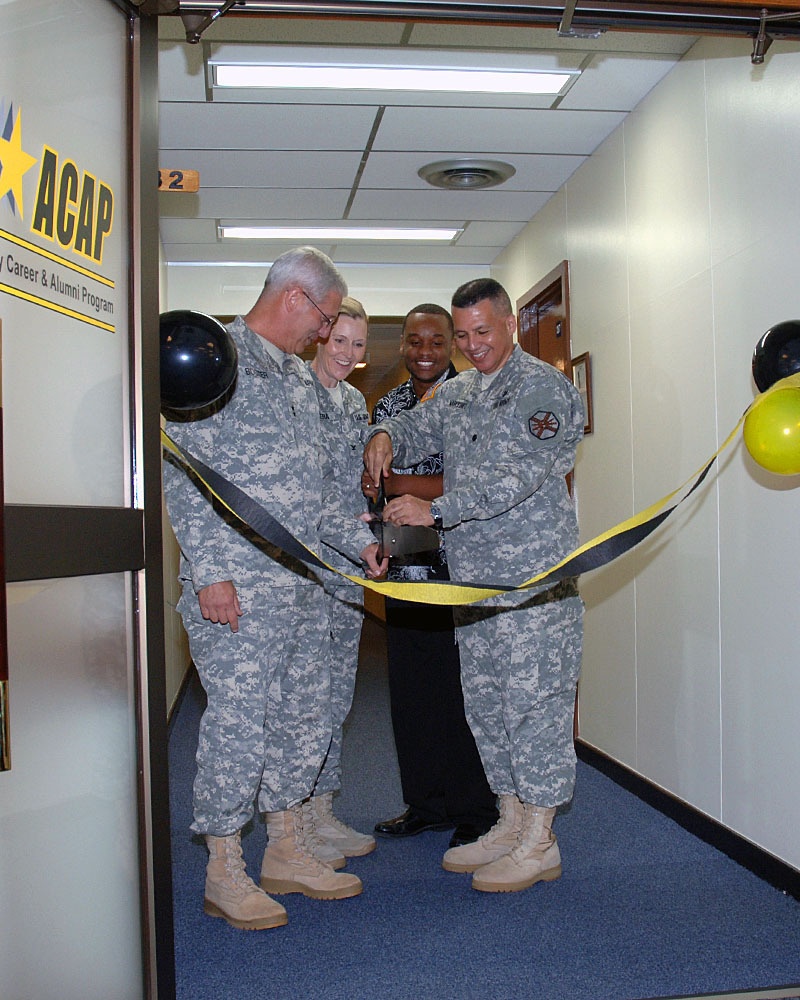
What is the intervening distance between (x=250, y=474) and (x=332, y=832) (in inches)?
49.0

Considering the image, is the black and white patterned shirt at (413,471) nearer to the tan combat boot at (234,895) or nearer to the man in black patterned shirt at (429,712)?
the man in black patterned shirt at (429,712)

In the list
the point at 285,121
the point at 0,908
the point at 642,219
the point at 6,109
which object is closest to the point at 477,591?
the point at 0,908

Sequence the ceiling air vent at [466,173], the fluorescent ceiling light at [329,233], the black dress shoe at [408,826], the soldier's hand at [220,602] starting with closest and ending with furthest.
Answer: the soldier's hand at [220,602], the black dress shoe at [408,826], the ceiling air vent at [466,173], the fluorescent ceiling light at [329,233]

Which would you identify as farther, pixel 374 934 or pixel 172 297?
pixel 172 297

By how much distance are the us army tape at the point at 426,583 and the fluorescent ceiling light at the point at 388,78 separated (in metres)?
1.79

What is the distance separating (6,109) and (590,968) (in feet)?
6.60

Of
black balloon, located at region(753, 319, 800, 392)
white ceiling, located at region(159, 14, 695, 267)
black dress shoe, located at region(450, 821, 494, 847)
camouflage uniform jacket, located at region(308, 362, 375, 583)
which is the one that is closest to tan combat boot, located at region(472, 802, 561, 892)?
black dress shoe, located at region(450, 821, 494, 847)

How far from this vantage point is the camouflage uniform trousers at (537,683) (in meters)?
2.68

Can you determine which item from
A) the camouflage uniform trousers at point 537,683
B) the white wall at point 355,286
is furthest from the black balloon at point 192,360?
the white wall at point 355,286

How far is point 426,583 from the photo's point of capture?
2178mm

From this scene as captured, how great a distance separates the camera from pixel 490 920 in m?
2.45

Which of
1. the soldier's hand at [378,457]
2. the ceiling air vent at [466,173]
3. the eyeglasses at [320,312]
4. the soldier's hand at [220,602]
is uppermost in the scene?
the ceiling air vent at [466,173]

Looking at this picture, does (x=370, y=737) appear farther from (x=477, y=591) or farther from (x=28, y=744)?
(x=28, y=744)

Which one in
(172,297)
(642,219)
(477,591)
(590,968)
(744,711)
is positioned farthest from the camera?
(172,297)
